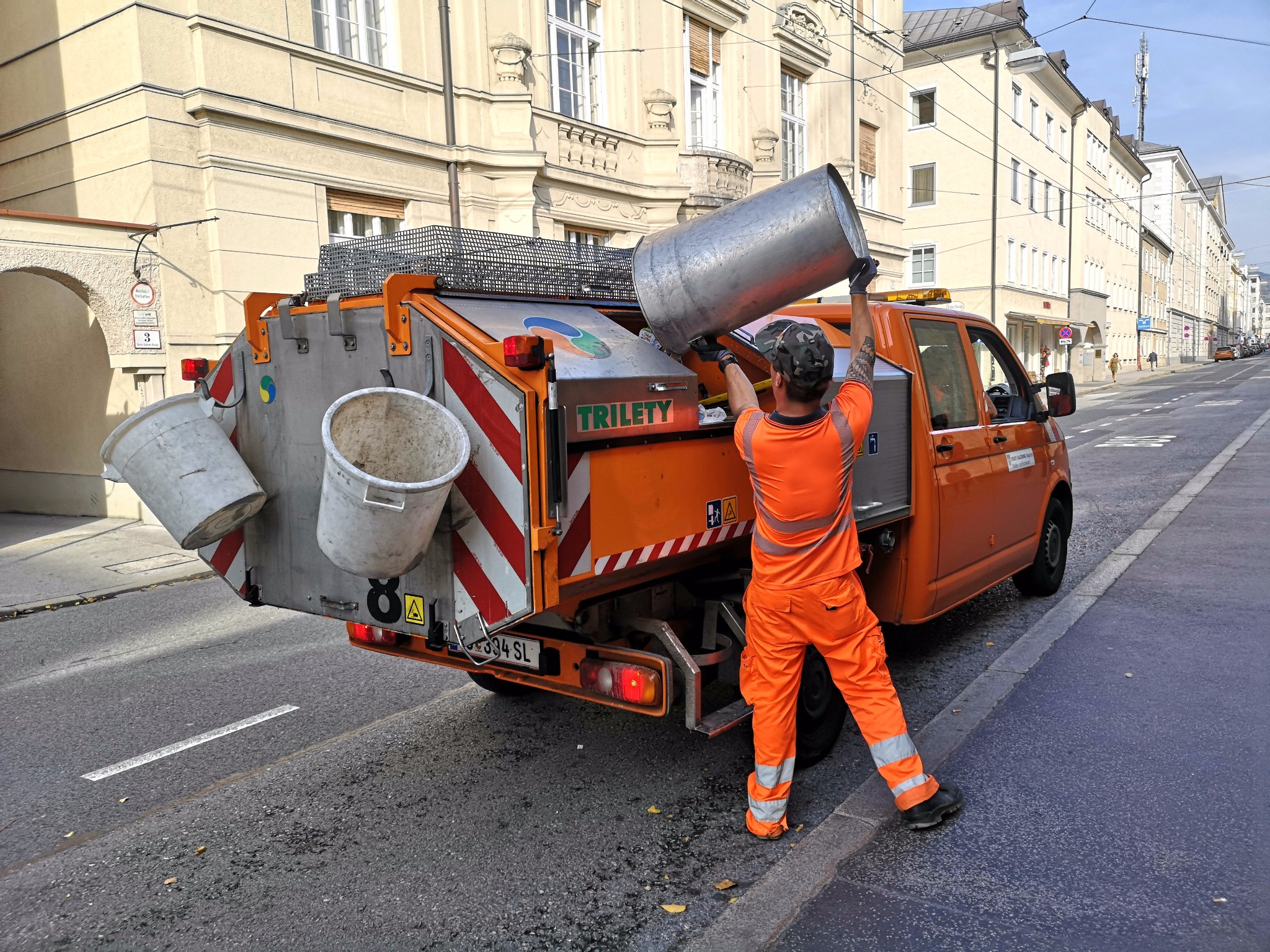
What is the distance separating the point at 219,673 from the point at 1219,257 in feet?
489

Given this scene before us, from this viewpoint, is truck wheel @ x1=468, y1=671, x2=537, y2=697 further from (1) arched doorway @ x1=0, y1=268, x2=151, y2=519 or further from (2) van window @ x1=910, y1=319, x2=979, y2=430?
(1) arched doorway @ x1=0, y1=268, x2=151, y2=519

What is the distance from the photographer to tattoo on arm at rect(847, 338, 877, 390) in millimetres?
3562

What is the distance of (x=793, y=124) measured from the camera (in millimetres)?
21281

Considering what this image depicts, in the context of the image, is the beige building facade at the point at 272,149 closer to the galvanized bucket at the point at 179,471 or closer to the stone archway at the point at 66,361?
the stone archway at the point at 66,361

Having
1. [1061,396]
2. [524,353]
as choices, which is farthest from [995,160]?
[524,353]

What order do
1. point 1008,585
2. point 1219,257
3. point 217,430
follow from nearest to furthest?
point 217,430, point 1008,585, point 1219,257

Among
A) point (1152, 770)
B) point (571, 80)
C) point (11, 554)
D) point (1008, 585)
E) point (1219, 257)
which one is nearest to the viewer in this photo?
point (1152, 770)

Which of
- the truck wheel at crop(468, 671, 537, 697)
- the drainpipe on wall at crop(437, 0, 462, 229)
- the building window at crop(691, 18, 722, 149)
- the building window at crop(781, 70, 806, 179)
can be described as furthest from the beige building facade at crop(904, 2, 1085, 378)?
the truck wheel at crop(468, 671, 537, 697)

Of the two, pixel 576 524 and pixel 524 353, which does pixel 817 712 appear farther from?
pixel 524 353

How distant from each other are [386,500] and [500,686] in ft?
7.76

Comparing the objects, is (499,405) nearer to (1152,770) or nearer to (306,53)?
(1152,770)

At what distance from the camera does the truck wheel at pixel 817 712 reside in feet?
13.0

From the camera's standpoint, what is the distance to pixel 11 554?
9898 millimetres

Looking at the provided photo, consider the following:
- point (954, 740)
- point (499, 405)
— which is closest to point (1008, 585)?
point (954, 740)
